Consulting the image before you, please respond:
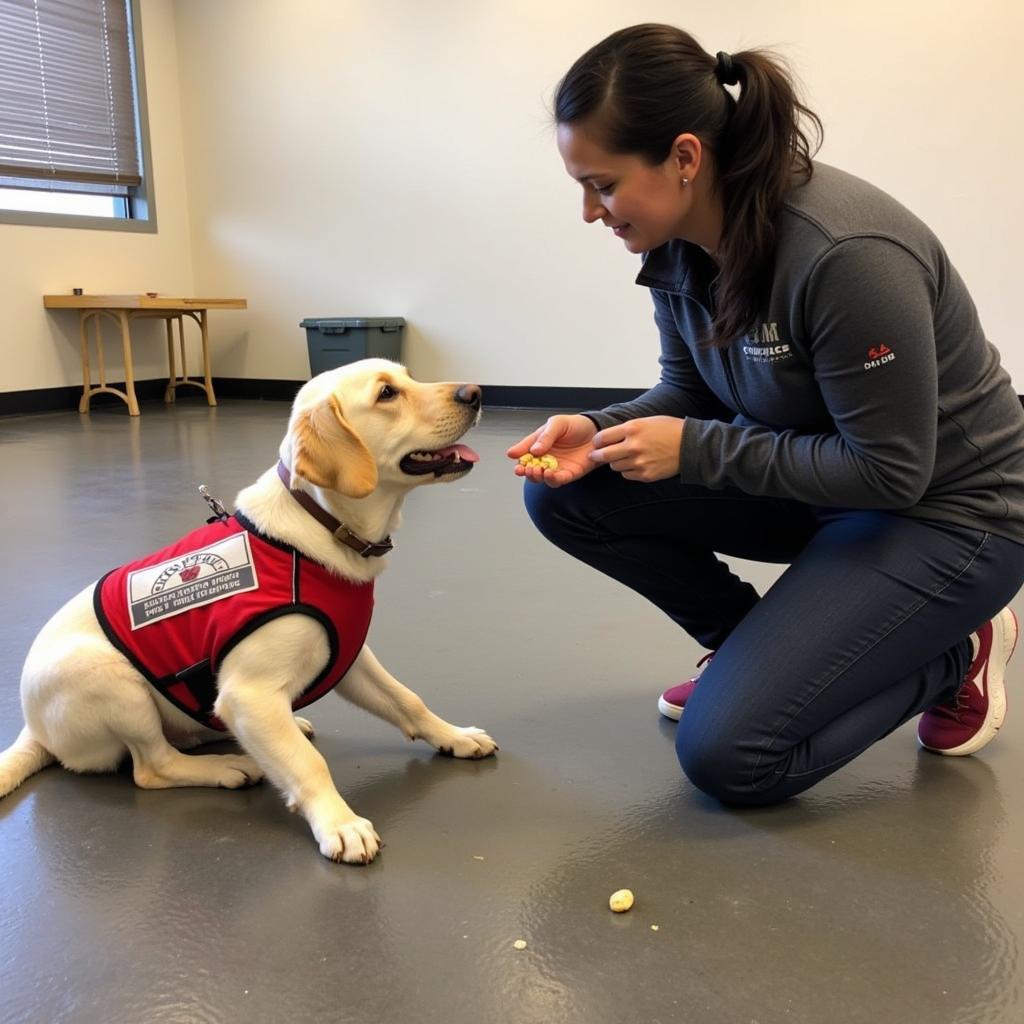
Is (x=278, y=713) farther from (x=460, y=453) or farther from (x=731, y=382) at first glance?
(x=731, y=382)

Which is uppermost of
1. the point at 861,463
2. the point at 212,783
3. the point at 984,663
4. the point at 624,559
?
the point at 861,463

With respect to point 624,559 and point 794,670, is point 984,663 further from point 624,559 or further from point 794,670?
point 624,559

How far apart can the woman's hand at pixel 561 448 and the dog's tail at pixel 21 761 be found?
3.06ft

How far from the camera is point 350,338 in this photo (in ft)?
22.1

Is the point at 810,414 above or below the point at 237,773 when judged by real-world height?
above

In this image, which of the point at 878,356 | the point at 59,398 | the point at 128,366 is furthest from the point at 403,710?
the point at 59,398

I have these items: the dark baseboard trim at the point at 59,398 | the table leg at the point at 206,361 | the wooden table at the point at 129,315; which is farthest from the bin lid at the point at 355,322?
the dark baseboard trim at the point at 59,398

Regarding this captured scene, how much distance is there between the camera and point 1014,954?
1079 millimetres

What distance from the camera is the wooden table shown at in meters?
6.33

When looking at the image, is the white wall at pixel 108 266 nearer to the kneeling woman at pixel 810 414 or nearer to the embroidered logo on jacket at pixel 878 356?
the kneeling woman at pixel 810 414

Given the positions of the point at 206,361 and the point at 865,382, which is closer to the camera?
the point at 865,382

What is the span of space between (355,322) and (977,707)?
5.68 metres

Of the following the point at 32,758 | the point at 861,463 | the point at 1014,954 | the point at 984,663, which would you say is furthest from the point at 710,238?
the point at 32,758

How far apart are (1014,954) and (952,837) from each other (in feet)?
0.84
